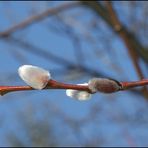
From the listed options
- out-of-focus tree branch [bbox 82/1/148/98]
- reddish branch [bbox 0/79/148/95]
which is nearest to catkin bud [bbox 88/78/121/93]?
Result: reddish branch [bbox 0/79/148/95]

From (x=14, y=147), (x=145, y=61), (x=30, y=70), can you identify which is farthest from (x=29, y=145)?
(x=30, y=70)

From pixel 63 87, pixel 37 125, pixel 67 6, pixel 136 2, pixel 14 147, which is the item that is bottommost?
pixel 63 87

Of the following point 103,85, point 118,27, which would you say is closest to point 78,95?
point 103,85

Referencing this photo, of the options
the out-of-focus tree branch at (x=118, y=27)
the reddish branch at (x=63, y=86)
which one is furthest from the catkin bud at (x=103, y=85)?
the out-of-focus tree branch at (x=118, y=27)

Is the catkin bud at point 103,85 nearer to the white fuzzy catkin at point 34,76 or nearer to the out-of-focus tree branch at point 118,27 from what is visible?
the white fuzzy catkin at point 34,76

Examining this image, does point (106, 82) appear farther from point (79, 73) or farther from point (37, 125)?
point (37, 125)
